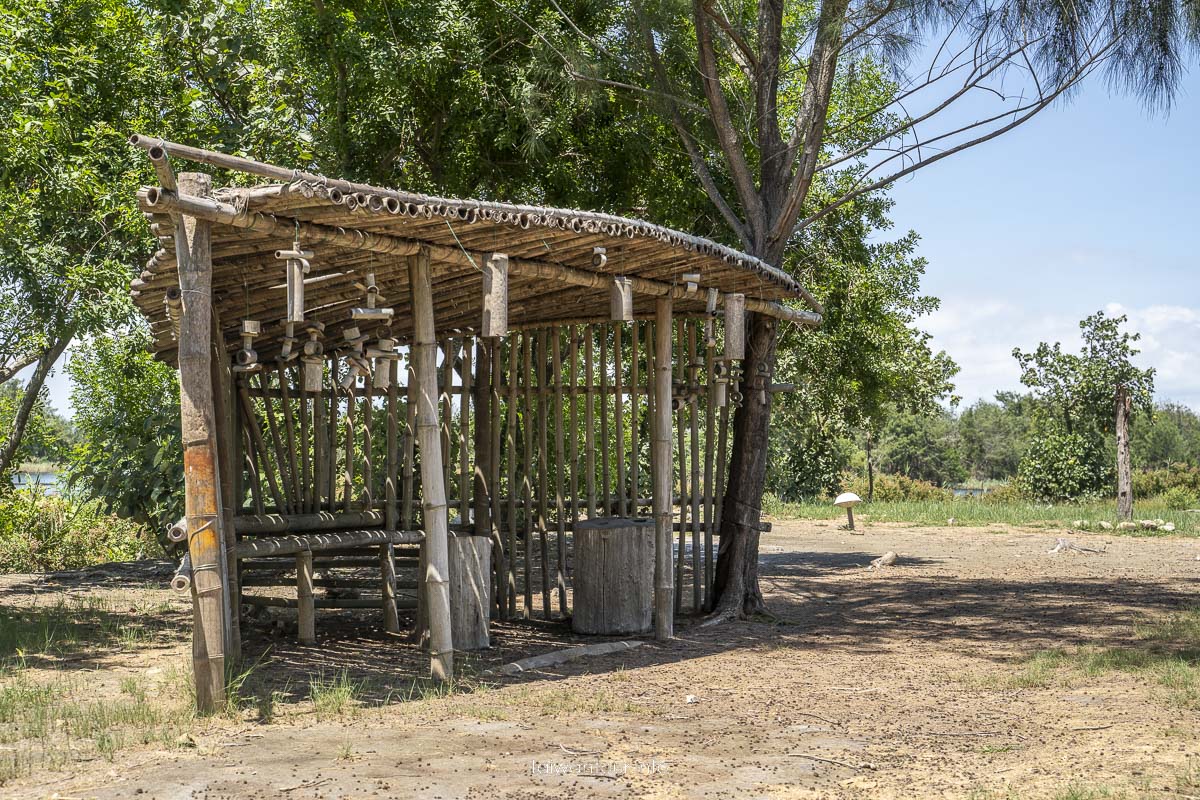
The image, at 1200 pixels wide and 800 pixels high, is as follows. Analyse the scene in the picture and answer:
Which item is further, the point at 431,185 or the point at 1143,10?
the point at 431,185

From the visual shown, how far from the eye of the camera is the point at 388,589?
774cm

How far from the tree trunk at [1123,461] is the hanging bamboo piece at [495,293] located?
49.9 feet

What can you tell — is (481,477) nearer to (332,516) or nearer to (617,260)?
(332,516)

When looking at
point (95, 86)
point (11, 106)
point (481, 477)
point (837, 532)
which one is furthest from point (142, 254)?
point (837, 532)

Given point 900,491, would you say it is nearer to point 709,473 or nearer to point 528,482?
point 709,473

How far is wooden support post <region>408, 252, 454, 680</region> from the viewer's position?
19.6 ft

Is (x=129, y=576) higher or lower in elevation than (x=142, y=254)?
lower

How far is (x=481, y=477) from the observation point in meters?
8.45

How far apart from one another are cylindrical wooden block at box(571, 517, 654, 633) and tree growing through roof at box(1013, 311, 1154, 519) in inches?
744

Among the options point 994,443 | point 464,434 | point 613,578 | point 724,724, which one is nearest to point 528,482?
point 464,434

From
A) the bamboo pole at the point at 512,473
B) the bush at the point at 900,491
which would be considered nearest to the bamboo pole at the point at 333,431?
the bamboo pole at the point at 512,473

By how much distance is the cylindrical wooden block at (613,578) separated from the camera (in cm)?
781

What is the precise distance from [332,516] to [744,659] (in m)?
2.93

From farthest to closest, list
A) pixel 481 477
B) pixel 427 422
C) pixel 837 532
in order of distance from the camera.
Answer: pixel 837 532 < pixel 481 477 < pixel 427 422
